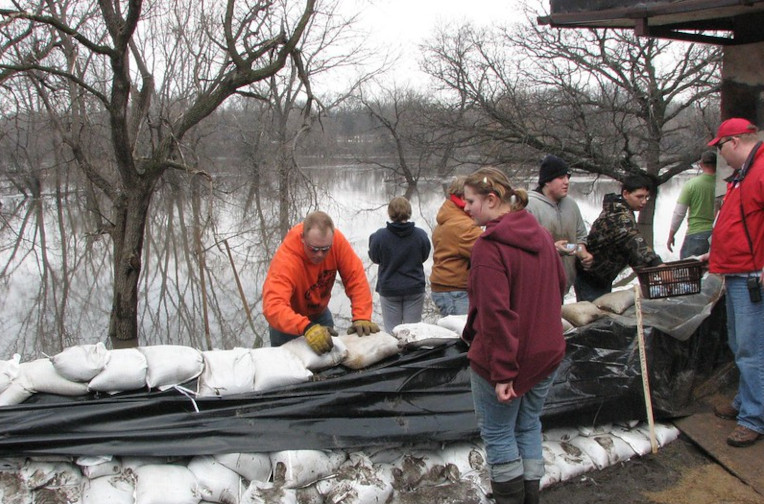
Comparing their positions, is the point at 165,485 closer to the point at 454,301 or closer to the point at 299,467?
the point at 299,467

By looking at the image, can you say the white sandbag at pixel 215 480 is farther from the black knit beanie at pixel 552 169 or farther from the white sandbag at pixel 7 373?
the black knit beanie at pixel 552 169

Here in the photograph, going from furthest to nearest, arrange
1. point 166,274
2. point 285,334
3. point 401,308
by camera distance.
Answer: point 166,274, point 401,308, point 285,334

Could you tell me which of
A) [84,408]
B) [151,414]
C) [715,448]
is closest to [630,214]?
[715,448]

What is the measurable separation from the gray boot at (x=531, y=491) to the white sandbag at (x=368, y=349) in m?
1.03

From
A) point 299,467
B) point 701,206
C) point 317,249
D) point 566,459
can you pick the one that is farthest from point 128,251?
point 701,206

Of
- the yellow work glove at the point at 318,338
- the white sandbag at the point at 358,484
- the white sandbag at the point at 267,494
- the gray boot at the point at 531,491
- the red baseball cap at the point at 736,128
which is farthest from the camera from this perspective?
the yellow work glove at the point at 318,338

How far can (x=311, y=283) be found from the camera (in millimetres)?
3668

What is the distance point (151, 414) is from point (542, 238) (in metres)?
1.81

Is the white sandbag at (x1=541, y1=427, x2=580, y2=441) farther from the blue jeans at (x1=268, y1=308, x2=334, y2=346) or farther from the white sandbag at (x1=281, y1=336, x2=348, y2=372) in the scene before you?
the blue jeans at (x1=268, y1=308, x2=334, y2=346)

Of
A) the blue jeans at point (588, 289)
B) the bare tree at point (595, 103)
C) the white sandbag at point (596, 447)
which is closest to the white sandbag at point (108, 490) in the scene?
the white sandbag at point (596, 447)

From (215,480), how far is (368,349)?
0.98m

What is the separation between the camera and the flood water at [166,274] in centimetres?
965

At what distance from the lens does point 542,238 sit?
2.30 meters

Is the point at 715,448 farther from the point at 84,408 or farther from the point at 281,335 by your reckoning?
the point at 84,408
